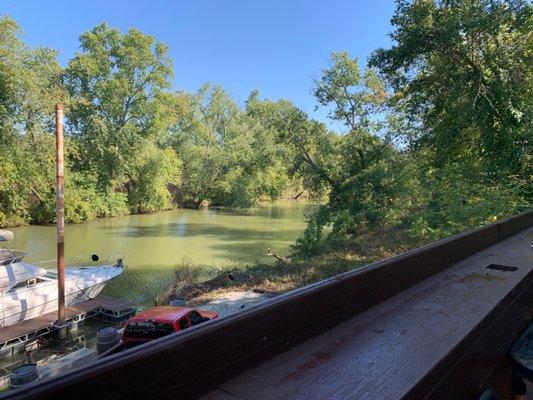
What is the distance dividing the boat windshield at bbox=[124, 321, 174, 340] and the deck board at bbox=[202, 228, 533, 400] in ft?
21.0

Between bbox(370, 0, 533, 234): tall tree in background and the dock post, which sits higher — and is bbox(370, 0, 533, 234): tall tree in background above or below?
above

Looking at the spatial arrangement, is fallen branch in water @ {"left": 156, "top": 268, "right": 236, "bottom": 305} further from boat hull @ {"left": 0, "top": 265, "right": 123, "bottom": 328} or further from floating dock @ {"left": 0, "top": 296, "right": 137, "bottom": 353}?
boat hull @ {"left": 0, "top": 265, "right": 123, "bottom": 328}

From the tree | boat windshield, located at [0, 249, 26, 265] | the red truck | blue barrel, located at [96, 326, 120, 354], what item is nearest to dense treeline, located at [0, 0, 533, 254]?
the tree

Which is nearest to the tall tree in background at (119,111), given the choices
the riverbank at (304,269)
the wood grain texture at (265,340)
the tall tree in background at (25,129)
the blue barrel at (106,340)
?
the tall tree in background at (25,129)

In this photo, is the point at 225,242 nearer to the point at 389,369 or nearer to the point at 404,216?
the point at 404,216

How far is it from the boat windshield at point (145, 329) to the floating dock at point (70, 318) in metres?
4.47

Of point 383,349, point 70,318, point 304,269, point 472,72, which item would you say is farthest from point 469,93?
point 70,318

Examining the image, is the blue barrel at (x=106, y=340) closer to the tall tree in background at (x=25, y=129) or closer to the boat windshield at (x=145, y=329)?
the boat windshield at (x=145, y=329)

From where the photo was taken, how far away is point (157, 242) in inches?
926

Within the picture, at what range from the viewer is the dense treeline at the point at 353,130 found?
31.9 feet

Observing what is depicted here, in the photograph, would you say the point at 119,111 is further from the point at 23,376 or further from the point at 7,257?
the point at 23,376

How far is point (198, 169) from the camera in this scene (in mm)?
48000

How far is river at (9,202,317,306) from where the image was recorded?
53.5 feet

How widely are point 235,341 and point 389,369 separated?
424mm
